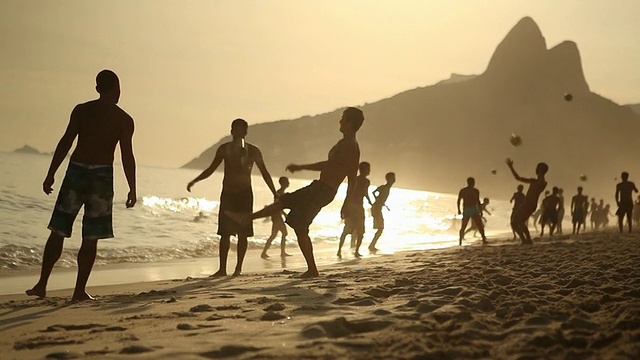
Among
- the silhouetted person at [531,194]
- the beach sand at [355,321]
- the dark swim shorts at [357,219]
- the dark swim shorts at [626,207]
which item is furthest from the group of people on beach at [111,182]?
the dark swim shorts at [626,207]

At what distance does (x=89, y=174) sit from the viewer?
17.3ft

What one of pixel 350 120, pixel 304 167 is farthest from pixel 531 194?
pixel 304 167

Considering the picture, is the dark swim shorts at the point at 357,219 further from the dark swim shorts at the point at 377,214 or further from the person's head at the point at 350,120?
the person's head at the point at 350,120

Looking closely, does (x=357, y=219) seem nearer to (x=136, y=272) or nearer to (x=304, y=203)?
(x=136, y=272)

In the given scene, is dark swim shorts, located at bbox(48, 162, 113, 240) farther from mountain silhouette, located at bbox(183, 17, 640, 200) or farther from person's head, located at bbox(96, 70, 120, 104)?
mountain silhouette, located at bbox(183, 17, 640, 200)

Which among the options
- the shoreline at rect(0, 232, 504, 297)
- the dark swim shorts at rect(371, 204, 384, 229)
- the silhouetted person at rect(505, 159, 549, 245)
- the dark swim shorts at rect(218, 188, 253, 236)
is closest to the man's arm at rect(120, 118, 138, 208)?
the shoreline at rect(0, 232, 504, 297)

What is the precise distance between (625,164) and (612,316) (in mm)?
167194

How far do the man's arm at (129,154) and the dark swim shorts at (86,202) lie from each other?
0.30 m

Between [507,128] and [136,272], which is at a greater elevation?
[507,128]

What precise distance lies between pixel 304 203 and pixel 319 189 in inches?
8.6

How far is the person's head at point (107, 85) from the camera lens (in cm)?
543

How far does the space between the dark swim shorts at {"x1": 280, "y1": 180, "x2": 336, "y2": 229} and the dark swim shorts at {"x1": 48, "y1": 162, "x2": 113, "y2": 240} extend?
2.05m

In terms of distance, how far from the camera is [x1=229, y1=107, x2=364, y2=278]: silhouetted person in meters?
6.80

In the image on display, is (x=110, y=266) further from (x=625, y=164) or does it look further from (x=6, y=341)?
(x=625, y=164)
